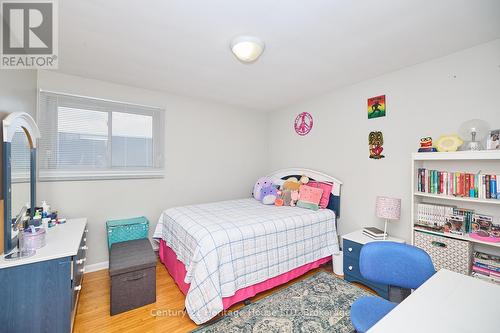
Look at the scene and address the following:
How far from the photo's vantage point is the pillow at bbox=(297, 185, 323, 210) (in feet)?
9.94

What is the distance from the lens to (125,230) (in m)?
2.75

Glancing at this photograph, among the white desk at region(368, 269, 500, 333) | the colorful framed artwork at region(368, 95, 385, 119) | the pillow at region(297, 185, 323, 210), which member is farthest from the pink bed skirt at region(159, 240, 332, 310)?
the colorful framed artwork at region(368, 95, 385, 119)

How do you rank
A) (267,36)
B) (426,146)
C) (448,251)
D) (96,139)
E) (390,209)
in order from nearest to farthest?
1. (267,36)
2. (448,251)
3. (426,146)
4. (390,209)
5. (96,139)

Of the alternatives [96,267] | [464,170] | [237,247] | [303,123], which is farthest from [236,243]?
[303,123]

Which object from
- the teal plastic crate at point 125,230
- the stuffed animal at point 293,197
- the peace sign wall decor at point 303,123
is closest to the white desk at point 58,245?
the teal plastic crate at point 125,230

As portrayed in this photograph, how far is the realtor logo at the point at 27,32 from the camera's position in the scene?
1.54 metres

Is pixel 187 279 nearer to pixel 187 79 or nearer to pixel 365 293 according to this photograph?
pixel 365 293

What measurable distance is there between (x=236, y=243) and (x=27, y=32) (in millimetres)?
2505

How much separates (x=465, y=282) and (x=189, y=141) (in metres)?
3.38

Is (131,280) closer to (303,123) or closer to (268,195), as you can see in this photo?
(268,195)

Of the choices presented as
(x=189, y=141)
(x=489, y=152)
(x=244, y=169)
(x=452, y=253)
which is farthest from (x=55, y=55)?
(x=452, y=253)

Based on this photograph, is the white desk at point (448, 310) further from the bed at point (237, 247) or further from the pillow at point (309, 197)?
the pillow at point (309, 197)

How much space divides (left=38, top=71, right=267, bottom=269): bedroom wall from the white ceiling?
0.97 ft

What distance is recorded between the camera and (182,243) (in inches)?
90.0
